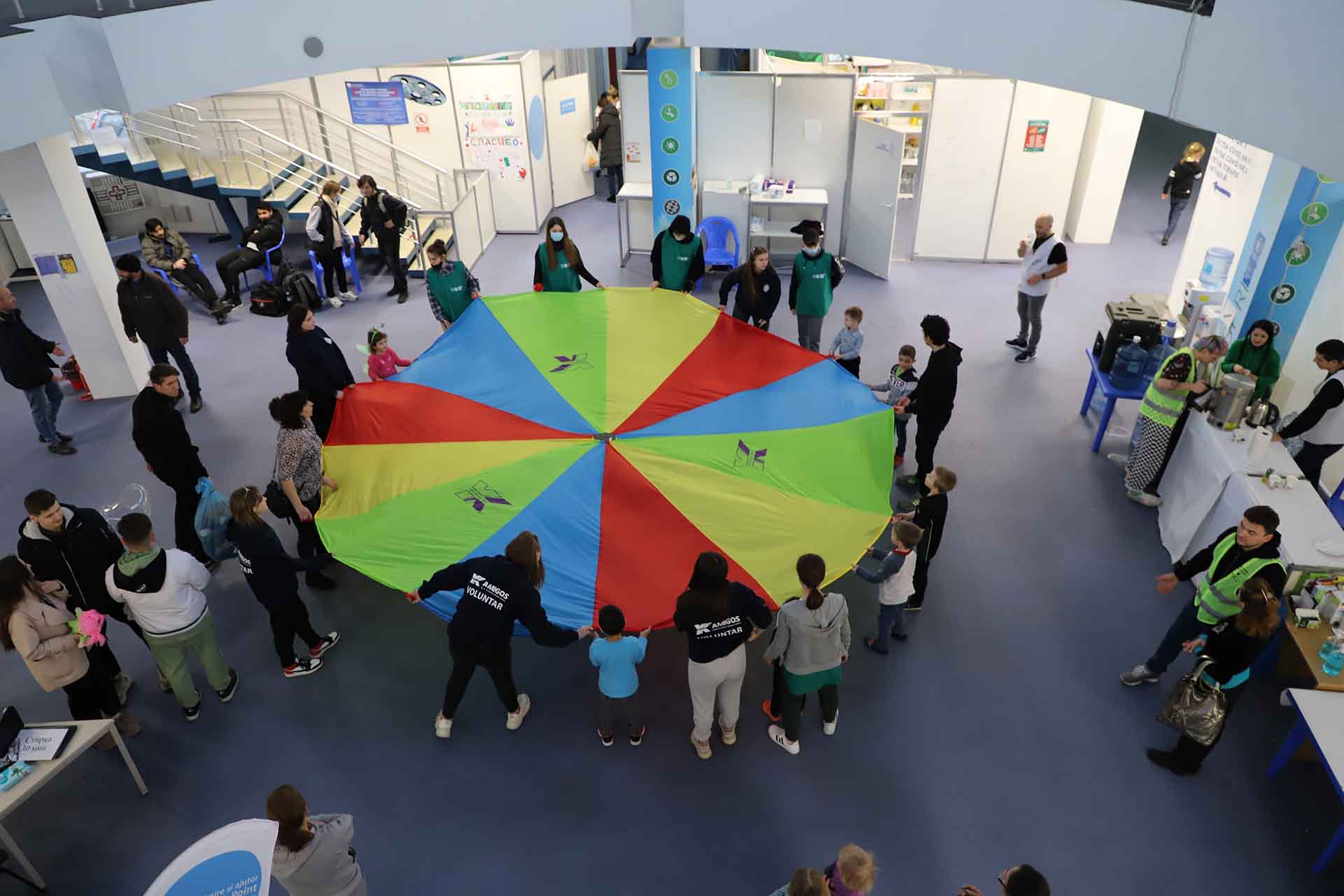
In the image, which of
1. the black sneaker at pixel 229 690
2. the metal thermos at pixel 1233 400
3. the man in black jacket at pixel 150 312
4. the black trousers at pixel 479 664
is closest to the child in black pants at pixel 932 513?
the metal thermos at pixel 1233 400

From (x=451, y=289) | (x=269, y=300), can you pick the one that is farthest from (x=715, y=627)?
(x=269, y=300)

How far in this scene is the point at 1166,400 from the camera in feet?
22.8

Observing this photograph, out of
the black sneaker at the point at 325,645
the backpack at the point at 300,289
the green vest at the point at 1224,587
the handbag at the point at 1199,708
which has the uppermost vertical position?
the green vest at the point at 1224,587

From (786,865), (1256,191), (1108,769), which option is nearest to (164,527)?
(786,865)

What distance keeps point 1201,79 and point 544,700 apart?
5218 millimetres

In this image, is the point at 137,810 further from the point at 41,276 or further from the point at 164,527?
the point at 41,276

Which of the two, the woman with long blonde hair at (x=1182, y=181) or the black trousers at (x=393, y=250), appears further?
the woman with long blonde hair at (x=1182, y=181)

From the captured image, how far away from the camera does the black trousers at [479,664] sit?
16.9ft

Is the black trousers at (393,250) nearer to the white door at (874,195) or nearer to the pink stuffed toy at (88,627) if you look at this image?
the white door at (874,195)

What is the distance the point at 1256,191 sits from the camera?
8234mm

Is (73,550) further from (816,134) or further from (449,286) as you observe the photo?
(816,134)

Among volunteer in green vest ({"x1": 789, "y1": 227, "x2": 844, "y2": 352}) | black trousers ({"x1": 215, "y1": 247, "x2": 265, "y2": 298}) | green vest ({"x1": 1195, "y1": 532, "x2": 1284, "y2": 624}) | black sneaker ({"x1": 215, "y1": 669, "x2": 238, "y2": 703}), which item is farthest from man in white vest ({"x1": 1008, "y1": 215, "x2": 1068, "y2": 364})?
black trousers ({"x1": 215, "y1": 247, "x2": 265, "y2": 298})

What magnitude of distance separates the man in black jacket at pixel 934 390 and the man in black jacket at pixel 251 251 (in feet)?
26.1

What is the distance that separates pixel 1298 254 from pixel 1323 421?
168cm
